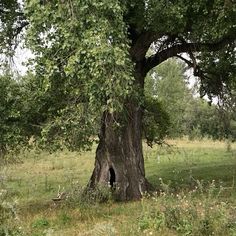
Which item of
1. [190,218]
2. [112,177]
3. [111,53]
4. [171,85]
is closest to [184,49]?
[112,177]

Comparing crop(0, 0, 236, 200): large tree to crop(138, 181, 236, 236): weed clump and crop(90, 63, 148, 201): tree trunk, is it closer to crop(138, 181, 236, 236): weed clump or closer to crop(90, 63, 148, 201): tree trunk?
crop(90, 63, 148, 201): tree trunk

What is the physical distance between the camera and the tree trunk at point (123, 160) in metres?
17.3

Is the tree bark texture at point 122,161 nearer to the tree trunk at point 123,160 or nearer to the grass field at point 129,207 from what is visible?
the tree trunk at point 123,160

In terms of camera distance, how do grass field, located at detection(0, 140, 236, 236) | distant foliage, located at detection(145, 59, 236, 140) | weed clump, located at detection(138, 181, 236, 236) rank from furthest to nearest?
distant foliage, located at detection(145, 59, 236, 140)
grass field, located at detection(0, 140, 236, 236)
weed clump, located at detection(138, 181, 236, 236)

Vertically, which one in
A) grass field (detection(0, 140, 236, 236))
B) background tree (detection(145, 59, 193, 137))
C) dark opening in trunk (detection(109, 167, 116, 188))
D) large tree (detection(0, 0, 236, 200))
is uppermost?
background tree (detection(145, 59, 193, 137))

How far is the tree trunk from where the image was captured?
17.3m

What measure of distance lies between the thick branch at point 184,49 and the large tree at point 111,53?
1.4 inches

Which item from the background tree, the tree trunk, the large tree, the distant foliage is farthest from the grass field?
the background tree

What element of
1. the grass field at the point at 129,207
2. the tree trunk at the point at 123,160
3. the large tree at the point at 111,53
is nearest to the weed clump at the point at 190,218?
the grass field at the point at 129,207

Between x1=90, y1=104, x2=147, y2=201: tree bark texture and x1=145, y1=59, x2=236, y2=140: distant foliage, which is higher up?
x1=145, y1=59, x2=236, y2=140: distant foliage

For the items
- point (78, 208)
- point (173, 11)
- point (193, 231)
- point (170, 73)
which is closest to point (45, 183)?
point (78, 208)

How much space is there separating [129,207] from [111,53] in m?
5.73

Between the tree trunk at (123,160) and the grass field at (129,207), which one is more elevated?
the tree trunk at (123,160)

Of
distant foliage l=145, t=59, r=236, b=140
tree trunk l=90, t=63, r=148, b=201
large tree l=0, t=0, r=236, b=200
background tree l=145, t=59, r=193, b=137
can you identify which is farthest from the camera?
background tree l=145, t=59, r=193, b=137
